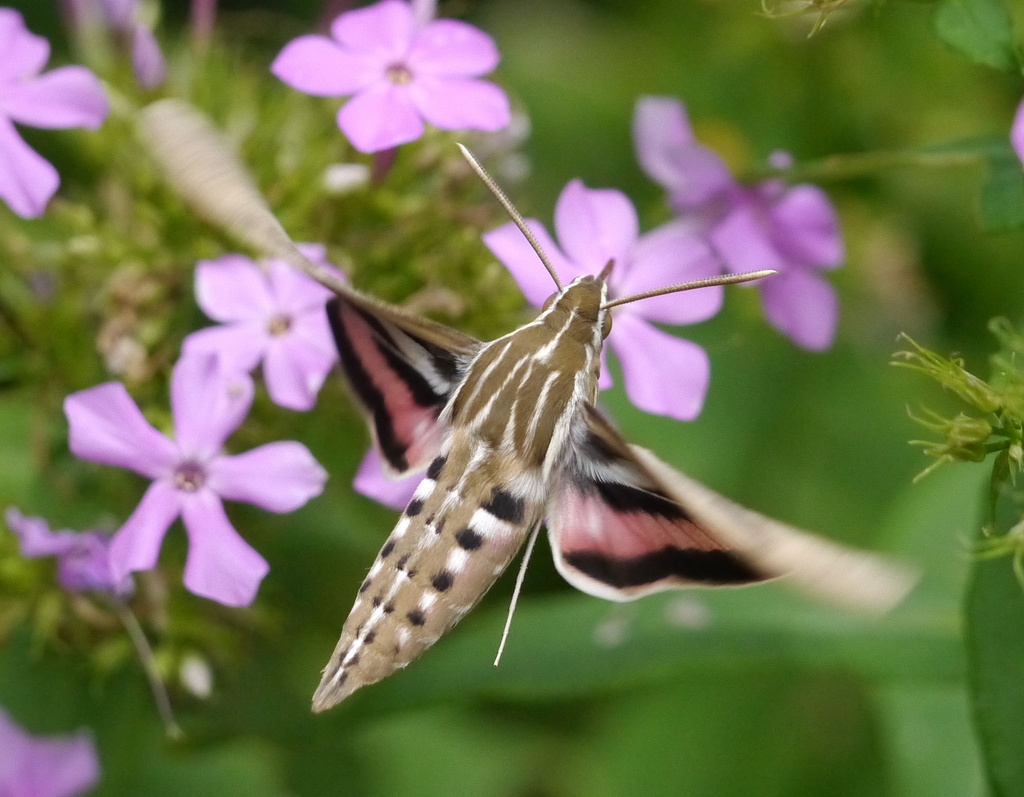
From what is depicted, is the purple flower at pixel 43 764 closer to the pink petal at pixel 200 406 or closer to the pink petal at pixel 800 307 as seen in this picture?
the pink petal at pixel 200 406

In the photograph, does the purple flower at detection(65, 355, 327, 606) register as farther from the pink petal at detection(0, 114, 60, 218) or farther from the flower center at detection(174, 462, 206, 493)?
the pink petal at detection(0, 114, 60, 218)

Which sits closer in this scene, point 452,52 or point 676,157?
point 452,52

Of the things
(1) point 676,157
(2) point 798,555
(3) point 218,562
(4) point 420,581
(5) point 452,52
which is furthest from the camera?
(1) point 676,157

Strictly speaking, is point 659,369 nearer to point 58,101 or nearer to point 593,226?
point 593,226

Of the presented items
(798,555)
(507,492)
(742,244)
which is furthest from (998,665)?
(742,244)

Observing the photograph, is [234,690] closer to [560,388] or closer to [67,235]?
[67,235]

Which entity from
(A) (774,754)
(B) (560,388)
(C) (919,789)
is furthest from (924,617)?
(B) (560,388)

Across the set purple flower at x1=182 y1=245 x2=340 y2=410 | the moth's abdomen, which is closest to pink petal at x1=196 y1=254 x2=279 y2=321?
purple flower at x1=182 y1=245 x2=340 y2=410
